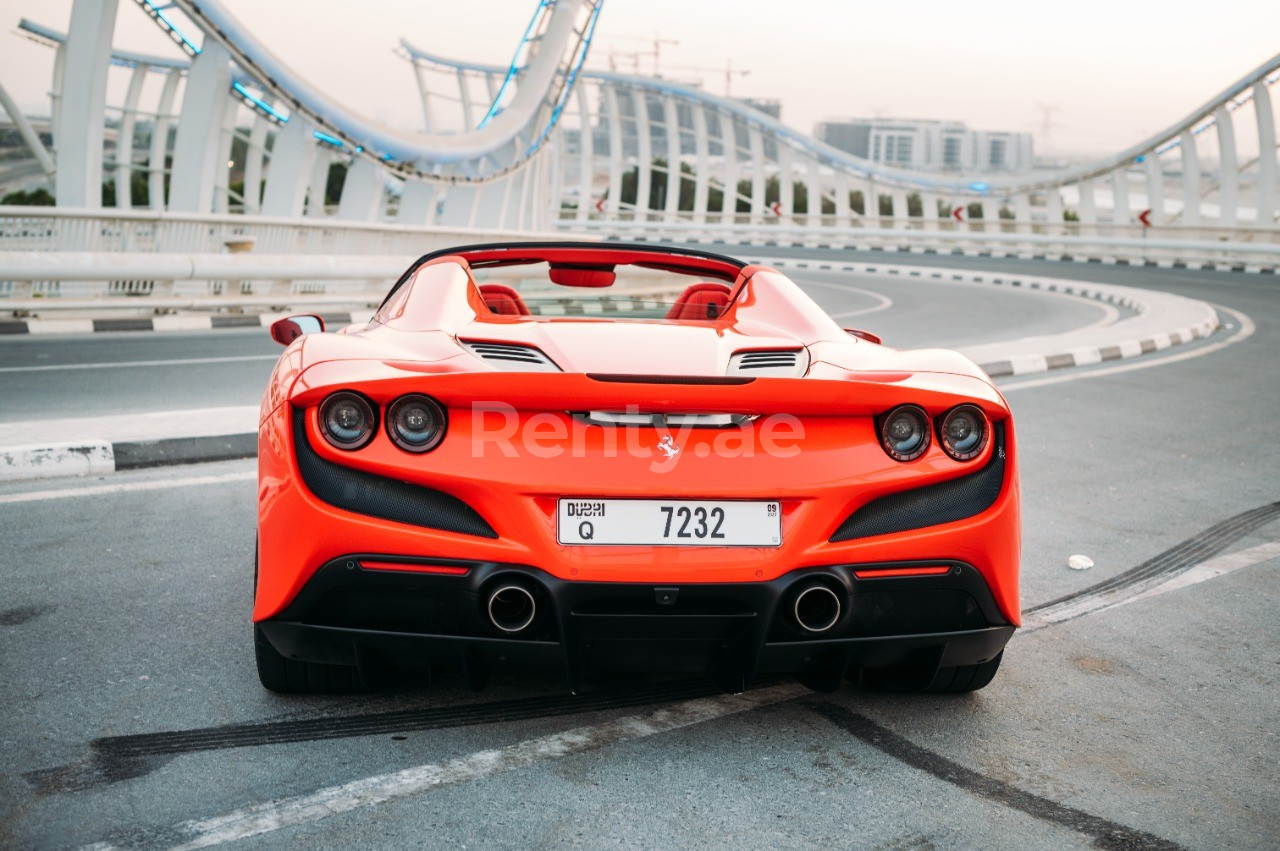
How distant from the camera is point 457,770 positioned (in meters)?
2.97

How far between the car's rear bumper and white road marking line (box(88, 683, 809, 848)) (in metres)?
0.19

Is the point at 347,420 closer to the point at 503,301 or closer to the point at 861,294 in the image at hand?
the point at 503,301

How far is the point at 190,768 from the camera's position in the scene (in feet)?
9.64

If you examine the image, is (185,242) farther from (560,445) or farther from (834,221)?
(834,221)

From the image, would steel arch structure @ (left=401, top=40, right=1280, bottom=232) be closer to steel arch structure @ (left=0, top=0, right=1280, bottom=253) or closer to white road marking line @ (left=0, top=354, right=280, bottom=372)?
steel arch structure @ (left=0, top=0, right=1280, bottom=253)

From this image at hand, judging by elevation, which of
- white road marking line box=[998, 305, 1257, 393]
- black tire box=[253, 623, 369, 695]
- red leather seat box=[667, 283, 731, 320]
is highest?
red leather seat box=[667, 283, 731, 320]

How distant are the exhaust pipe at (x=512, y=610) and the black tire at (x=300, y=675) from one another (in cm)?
54

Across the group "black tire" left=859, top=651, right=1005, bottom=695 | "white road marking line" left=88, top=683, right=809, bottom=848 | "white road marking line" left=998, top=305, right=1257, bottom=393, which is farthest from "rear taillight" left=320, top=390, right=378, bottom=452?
"white road marking line" left=998, top=305, right=1257, bottom=393

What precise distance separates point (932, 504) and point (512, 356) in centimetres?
103

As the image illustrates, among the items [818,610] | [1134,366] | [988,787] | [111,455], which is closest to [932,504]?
[818,610]

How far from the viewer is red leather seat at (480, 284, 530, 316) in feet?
13.7

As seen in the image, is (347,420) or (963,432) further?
(963,432)

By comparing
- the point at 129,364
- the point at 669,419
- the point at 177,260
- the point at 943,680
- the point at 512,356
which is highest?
the point at 177,260

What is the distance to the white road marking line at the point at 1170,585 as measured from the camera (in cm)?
439
